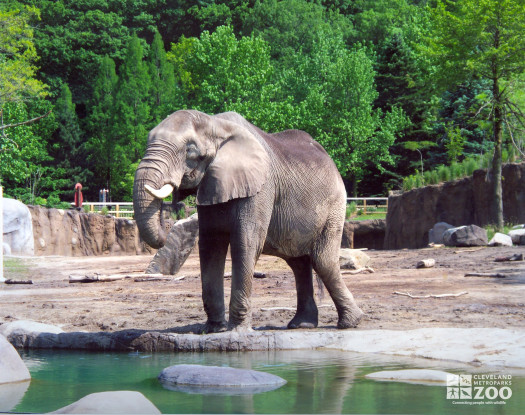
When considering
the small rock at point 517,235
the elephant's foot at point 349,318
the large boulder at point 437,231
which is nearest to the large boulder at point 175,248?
the elephant's foot at point 349,318

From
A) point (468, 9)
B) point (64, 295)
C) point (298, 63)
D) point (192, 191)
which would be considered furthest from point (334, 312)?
point (298, 63)

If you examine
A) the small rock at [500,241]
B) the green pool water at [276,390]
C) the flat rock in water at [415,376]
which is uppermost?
the small rock at [500,241]

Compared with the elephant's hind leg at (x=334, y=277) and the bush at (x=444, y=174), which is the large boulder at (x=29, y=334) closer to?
the elephant's hind leg at (x=334, y=277)

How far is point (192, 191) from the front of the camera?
9672mm

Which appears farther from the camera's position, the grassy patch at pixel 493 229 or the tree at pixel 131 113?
the tree at pixel 131 113

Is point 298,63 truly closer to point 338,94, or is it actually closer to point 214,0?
point 338,94

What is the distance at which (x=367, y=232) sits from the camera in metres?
38.2

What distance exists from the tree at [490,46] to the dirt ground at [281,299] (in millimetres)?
7776

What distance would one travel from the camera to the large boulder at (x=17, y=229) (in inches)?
1142

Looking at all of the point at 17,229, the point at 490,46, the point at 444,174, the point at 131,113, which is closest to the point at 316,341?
the point at 490,46

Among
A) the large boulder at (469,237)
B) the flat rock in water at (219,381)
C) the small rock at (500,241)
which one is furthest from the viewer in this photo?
the large boulder at (469,237)

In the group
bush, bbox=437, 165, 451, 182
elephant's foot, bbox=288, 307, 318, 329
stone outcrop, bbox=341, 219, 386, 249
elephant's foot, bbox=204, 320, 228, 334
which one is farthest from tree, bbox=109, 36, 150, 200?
elephant's foot, bbox=204, 320, 228, 334

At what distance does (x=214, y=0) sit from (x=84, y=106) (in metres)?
17.9

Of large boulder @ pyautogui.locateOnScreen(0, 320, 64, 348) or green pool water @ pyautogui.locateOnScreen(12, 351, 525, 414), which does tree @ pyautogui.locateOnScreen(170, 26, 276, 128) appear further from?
green pool water @ pyautogui.locateOnScreen(12, 351, 525, 414)
